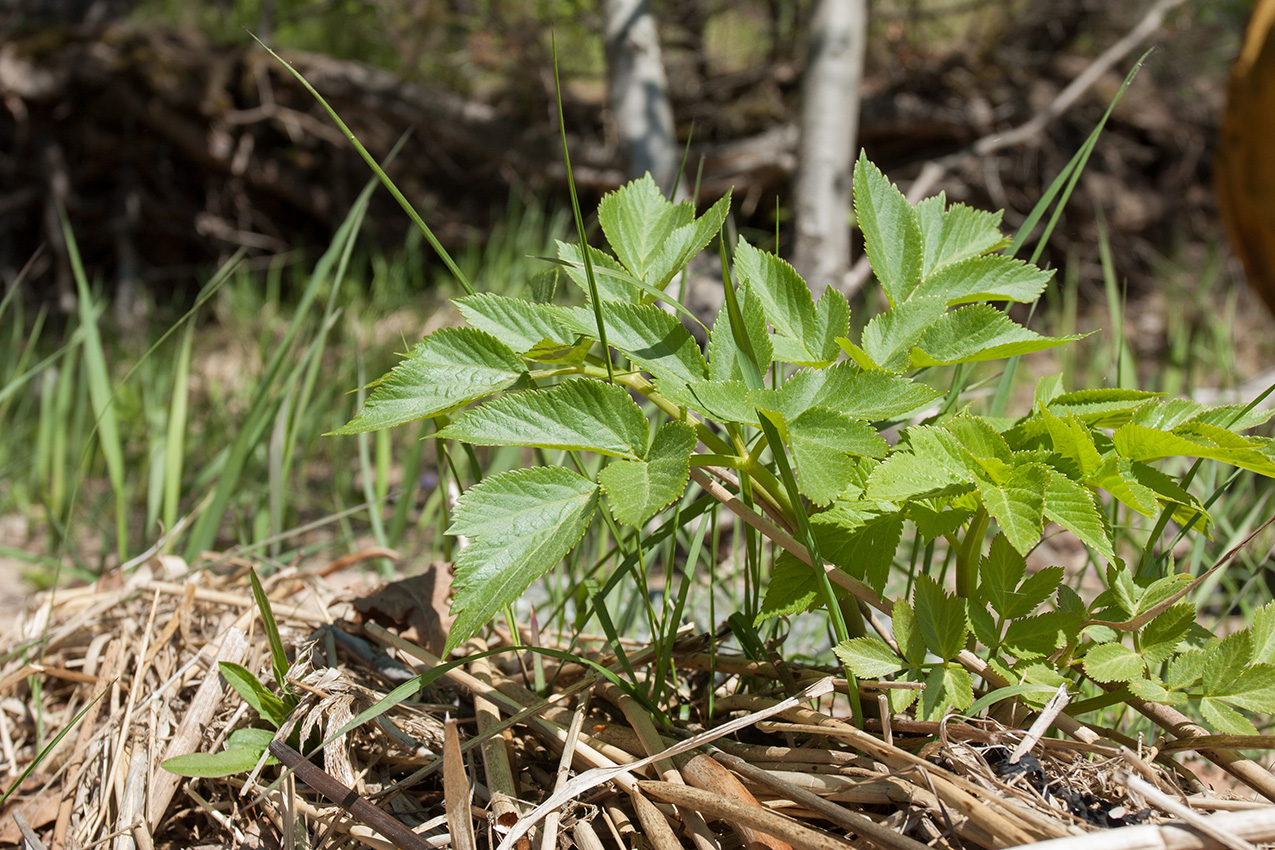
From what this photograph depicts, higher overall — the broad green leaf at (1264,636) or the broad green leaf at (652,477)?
the broad green leaf at (652,477)

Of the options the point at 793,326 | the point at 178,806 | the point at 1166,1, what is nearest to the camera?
the point at 793,326

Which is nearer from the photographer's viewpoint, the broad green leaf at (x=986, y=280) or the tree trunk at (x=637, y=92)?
the broad green leaf at (x=986, y=280)

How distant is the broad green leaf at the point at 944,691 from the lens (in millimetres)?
515

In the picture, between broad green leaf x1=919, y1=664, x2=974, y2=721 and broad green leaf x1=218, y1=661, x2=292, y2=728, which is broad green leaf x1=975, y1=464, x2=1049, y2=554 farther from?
broad green leaf x1=218, y1=661, x2=292, y2=728

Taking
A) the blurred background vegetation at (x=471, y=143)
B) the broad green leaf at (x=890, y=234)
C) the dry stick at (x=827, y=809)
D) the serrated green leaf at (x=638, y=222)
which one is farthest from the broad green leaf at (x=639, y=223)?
the blurred background vegetation at (x=471, y=143)

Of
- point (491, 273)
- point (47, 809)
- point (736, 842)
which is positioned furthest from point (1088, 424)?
point (491, 273)

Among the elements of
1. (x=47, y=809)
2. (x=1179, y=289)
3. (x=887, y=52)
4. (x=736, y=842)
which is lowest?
(x=47, y=809)

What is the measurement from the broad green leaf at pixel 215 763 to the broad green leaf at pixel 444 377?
322 millimetres

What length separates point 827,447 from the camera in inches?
17.8

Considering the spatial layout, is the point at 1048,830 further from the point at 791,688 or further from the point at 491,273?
the point at 491,273

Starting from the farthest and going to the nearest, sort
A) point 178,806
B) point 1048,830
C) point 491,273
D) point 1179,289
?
point 1179,289, point 491,273, point 178,806, point 1048,830

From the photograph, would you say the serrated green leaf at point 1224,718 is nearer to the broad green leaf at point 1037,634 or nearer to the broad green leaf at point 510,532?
the broad green leaf at point 1037,634

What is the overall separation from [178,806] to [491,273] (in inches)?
74.3

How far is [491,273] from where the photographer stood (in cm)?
244
